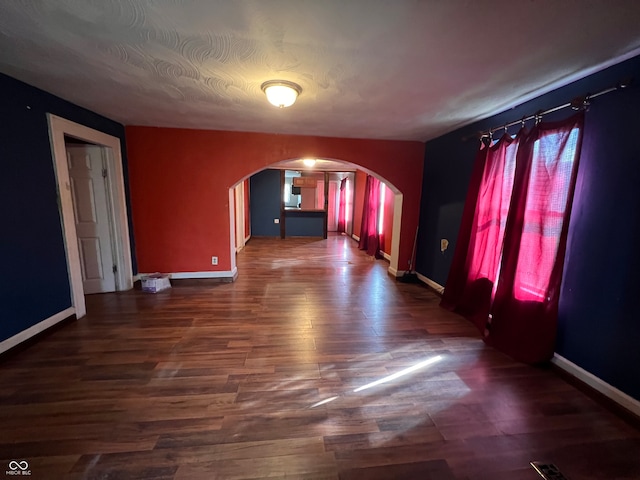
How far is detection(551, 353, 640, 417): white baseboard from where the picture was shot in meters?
1.60

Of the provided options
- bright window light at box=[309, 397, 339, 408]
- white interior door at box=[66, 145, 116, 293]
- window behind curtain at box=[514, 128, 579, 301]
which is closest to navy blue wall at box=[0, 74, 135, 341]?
white interior door at box=[66, 145, 116, 293]

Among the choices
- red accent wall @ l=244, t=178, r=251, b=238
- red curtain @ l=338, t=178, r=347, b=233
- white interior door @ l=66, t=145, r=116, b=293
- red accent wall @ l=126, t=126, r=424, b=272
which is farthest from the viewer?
red curtain @ l=338, t=178, r=347, b=233

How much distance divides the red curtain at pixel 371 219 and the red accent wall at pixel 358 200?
3.17 ft

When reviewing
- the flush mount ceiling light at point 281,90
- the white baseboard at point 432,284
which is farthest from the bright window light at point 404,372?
the flush mount ceiling light at point 281,90

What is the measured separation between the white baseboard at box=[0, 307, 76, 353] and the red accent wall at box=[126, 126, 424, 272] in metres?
1.28

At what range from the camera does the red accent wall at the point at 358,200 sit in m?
7.60

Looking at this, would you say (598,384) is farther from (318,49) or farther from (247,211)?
(247,211)

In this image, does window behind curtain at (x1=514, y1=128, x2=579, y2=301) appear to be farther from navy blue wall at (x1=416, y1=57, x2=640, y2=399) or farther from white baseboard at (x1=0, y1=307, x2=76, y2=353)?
white baseboard at (x1=0, y1=307, x2=76, y2=353)

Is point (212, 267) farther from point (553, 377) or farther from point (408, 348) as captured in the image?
point (553, 377)

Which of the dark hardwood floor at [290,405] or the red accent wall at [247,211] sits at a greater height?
the red accent wall at [247,211]

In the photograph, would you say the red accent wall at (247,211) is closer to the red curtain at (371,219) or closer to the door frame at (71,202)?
the red curtain at (371,219)

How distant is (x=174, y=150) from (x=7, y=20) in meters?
2.28

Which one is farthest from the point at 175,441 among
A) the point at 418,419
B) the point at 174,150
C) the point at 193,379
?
the point at 174,150

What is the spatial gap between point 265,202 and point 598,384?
7.69 m
